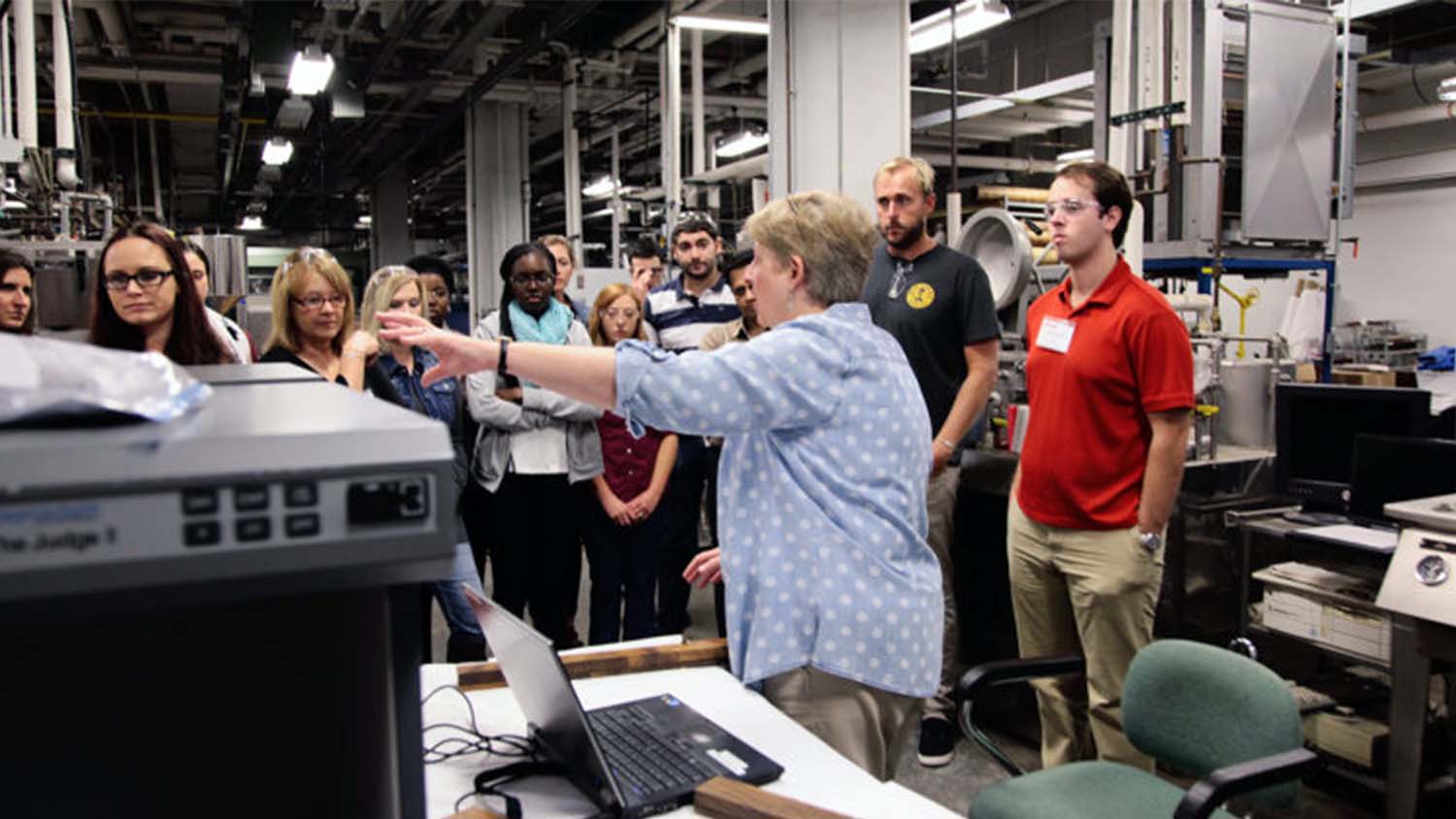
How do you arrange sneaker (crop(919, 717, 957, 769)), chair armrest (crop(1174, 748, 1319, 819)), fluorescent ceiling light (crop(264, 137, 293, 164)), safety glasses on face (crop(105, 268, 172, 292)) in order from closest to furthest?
chair armrest (crop(1174, 748, 1319, 819)), safety glasses on face (crop(105, 268, 172, 292)), sneaker (crop(919, 717, 957, 769)), fluorescent ceiling light (crop(264, 137, 293, 164))

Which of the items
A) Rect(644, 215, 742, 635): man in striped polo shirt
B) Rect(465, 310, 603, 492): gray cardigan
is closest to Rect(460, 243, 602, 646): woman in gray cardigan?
Rect(465, 310, 603, 492): gray cardigan

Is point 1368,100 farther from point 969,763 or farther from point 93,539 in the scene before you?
point 93,539

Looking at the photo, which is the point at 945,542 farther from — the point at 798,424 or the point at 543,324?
the point at 798,424

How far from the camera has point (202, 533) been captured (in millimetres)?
386

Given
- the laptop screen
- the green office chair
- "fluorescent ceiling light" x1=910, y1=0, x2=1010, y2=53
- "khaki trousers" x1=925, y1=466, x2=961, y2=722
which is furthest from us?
"fluorescent ceiling light" x1=910, y1=0, x2=1010, y2=53

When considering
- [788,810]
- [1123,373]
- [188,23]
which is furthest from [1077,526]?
[188,23]

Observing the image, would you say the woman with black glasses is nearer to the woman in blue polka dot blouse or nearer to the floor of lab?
the woman in blue polka dot blouse

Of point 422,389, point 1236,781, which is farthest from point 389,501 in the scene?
point 422,389

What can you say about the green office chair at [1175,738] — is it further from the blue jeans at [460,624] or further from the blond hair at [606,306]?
the blond hair at [606,306]

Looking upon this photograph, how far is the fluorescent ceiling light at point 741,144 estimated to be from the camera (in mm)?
7781

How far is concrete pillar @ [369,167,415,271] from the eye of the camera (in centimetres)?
1288

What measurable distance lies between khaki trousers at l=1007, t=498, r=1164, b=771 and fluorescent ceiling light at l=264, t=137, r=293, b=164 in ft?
25.7

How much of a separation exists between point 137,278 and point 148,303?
0.15 ft

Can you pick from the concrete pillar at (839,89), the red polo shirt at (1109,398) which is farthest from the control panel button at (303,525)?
the concrete pillar at (839,89)
